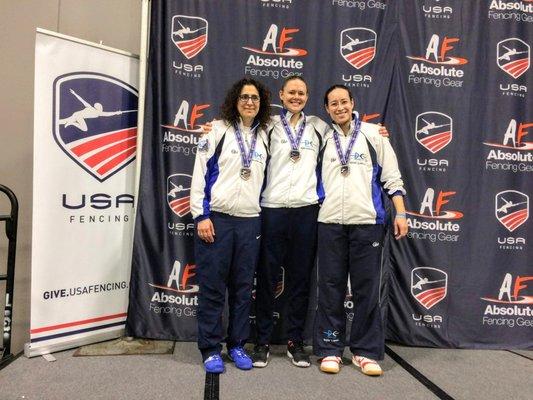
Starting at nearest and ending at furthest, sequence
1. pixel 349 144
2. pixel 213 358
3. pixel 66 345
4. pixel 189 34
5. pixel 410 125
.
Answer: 1. pixel 213 358
2. pixel 349 144
3. pixel 66 345
4. pixel 189 34
5. pixel 410 125

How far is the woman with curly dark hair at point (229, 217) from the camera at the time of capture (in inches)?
89.0

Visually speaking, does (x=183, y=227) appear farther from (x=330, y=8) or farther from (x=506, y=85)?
(x=506, y=85)

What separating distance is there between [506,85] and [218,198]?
7.84 feet

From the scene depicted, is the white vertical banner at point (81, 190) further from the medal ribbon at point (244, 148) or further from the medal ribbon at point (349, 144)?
the medal ribbon at point (349, 144)

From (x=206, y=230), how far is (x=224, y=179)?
0.32 m

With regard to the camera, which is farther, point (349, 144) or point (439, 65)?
point (439, 65)

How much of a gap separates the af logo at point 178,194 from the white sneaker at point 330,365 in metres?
1.36

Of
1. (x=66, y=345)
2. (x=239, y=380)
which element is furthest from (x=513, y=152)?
(x=66, y=345)

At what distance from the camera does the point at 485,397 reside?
214cm

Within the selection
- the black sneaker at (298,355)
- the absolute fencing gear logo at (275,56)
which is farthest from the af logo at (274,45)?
the black sneaker at (298,355)

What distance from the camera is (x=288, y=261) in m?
2.45

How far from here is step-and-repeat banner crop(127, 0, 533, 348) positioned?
2.78m

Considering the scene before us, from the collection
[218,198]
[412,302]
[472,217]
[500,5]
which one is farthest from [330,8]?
[412,302]

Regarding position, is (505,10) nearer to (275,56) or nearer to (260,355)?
(275,56)
